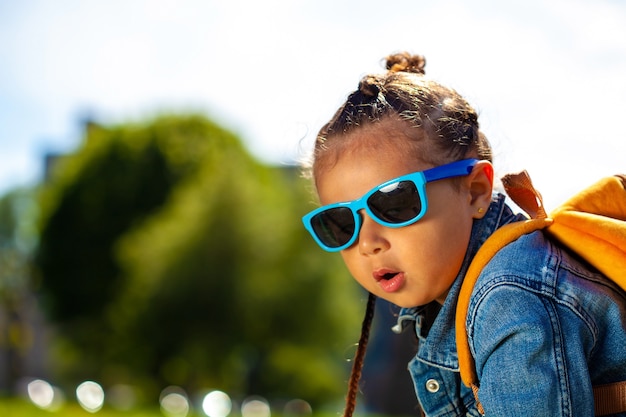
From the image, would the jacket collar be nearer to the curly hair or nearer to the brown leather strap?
the curly hair

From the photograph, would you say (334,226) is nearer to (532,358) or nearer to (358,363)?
(358,363)

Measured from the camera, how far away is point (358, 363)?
268 cm

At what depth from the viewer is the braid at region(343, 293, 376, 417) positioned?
103 inches

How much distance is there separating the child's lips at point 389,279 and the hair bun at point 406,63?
2.14 feet

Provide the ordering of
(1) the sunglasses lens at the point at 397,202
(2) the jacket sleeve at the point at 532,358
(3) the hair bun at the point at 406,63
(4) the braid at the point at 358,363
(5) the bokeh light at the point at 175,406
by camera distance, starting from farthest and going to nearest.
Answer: (5) the bokeh light at the point at 175,406 < (3) the hair bun at the point at 406,63 < (4) the braid at the point at 358,363 < (1) the sunglasses lens at the point at 397,202 < (2) the jacket sleeve at the point at 532,358

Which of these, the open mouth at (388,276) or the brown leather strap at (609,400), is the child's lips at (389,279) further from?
the brown leather strap at (609,400)

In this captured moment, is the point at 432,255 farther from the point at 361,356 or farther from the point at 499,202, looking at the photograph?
the point at 361,356

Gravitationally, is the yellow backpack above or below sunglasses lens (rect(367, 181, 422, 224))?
below

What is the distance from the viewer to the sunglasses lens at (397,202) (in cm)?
231

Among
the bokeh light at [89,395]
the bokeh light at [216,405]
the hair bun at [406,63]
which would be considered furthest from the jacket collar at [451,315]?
the bokeh light at [89,395]

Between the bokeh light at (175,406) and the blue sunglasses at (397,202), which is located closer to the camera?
the blue sunglasses at (397,202)

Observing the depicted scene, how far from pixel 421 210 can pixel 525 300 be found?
0.42 meters

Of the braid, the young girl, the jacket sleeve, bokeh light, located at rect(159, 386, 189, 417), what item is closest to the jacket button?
the young girl

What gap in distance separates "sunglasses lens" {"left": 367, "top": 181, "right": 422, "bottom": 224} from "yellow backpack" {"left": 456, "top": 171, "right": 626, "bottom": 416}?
209 millimetres
